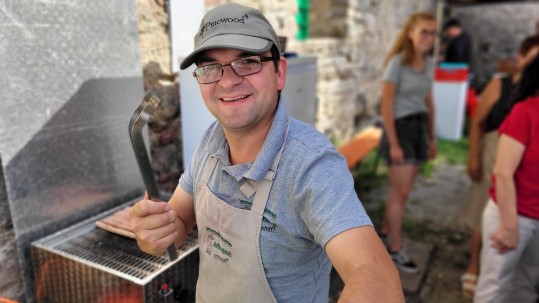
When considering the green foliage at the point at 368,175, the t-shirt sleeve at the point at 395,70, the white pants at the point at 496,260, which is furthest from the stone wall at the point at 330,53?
the white pants at the point at 496,260

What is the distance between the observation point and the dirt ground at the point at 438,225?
9.94ft

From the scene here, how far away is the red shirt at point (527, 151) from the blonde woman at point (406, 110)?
3.36 feet

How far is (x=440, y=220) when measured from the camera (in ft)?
13.8

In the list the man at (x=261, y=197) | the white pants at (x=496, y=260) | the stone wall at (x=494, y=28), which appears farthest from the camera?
the stone wall at (x=494, y=28)

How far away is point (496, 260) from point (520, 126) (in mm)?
796

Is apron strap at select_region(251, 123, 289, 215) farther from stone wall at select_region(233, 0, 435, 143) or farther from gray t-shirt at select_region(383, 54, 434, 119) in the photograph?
stone wall at select_region(233, 0, 435, 143)

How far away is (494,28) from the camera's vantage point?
1148 centimetres

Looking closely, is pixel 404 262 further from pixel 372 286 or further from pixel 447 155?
pixel 447 155

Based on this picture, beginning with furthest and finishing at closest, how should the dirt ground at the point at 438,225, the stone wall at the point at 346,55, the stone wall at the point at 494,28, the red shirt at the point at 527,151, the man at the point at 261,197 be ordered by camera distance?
the stone wall at the point at 494,28 → the stone wall at the point at 346,55 → the dirt ground at the point at 438,225 → the red shirt at the point at 527,151 → the man at the point at 261,197

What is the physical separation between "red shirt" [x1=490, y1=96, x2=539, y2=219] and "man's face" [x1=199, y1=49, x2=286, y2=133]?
150 cm

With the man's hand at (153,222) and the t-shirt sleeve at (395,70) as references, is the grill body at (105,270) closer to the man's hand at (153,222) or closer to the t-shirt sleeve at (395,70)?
the man's hand at (153,222)

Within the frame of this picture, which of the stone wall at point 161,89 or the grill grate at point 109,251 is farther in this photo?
the stone wall at point 161,89

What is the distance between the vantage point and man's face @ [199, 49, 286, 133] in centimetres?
117

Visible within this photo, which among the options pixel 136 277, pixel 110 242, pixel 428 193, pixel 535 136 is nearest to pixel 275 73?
pixel 136 277
